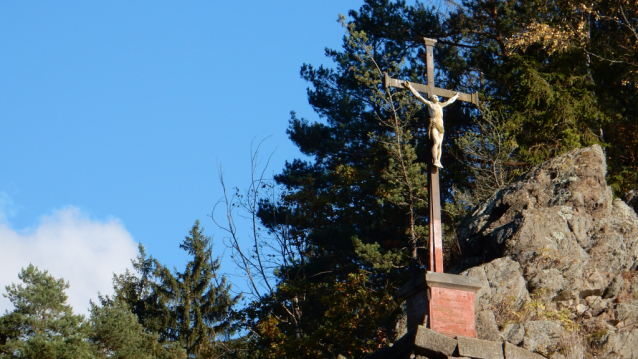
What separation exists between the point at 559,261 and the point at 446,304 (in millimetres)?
3580

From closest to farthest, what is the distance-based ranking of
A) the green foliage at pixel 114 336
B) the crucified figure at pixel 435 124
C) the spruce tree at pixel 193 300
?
the crucified figure at pixel 435 124 → the green foliage at pixel 114 336 → the spruce tree at pixel 193 300

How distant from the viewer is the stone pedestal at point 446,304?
8031 millimetres

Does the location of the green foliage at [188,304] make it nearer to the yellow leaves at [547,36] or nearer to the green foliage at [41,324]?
the green foliage at [41,324]

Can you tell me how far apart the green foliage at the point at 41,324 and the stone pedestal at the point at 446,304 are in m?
12.4

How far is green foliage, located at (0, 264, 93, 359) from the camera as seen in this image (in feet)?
60.0

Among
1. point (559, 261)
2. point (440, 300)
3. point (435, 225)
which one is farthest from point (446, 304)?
point (559, 261)

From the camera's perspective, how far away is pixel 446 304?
26.7 ft

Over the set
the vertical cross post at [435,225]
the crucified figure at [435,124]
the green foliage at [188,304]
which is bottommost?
the vertical cross post at [435,225]

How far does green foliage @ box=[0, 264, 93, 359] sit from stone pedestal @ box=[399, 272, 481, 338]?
12.4 metres

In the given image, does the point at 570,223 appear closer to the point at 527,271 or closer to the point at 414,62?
the point at 527,271

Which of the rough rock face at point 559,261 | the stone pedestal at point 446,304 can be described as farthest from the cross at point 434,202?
the rough rock face at point 559,261

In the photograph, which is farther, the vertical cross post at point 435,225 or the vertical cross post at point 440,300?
the vertical cross post at point 435,225

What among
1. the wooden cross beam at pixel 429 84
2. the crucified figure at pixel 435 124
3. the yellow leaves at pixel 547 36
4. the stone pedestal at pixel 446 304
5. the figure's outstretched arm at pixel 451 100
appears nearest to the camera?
the stone pedestal at pixel 446 304

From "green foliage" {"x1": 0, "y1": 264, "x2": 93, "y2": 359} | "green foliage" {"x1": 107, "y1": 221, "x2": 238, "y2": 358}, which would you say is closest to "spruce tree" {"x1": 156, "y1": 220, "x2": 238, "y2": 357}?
"green foliage" {"x1": 107, "y1": 221, "x2": 238, "y2": 358}
